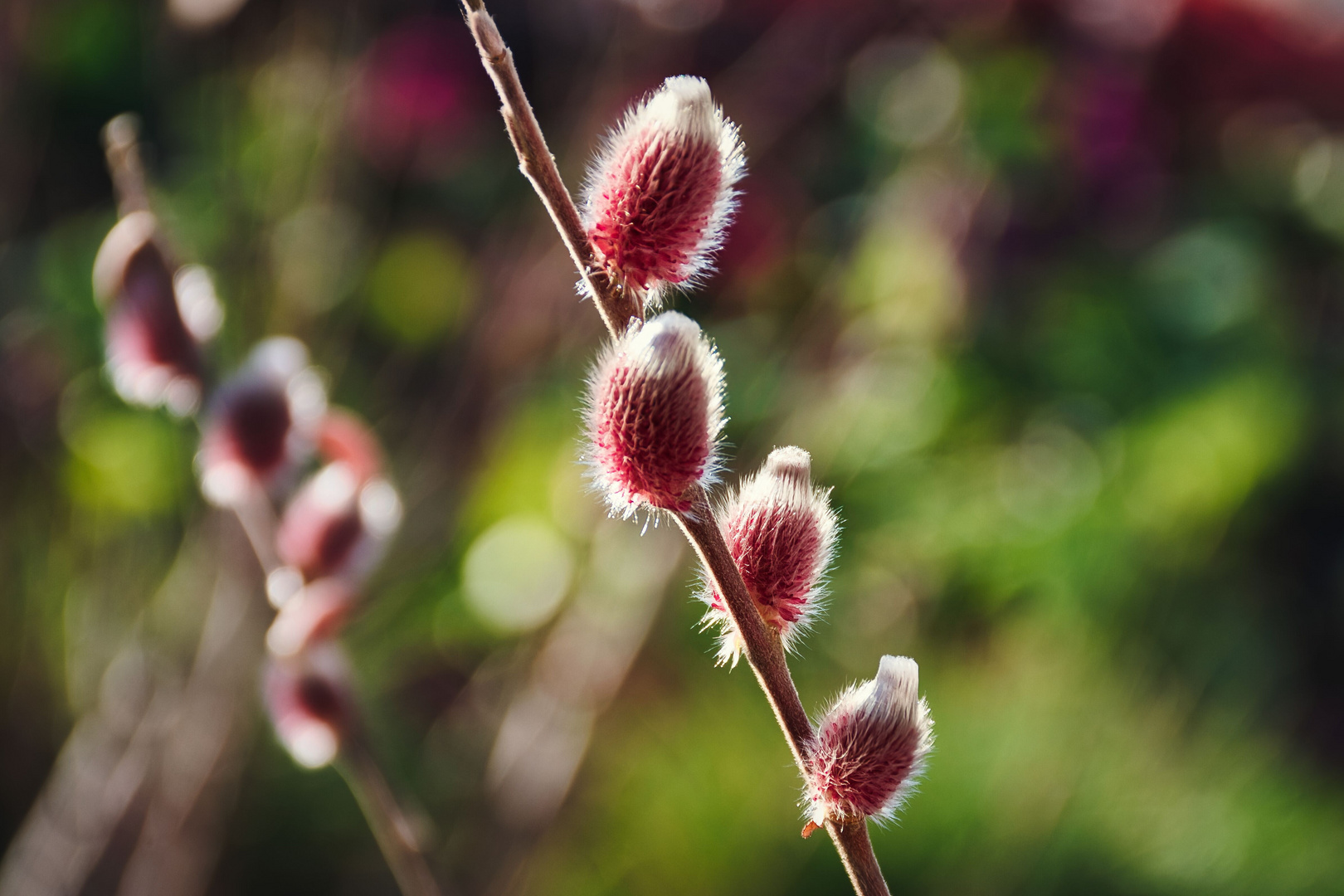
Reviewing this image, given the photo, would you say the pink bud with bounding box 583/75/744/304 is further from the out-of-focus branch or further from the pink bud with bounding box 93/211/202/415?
the out-of-focus branch

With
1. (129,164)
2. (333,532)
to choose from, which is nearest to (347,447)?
(333,532)

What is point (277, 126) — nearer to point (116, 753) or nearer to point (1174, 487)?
point (116, 753)

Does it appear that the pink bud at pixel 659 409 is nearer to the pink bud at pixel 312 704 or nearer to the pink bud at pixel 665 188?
the pink bud at pixel 665 188

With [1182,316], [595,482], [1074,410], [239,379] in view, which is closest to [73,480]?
[239,379]

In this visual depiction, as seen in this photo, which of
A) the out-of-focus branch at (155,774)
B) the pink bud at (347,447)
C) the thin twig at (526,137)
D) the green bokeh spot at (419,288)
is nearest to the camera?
the thin twig at (526,137)

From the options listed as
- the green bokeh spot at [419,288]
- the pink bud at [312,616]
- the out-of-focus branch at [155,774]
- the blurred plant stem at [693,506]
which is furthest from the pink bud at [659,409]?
the green bokeh spot at [419,288]
